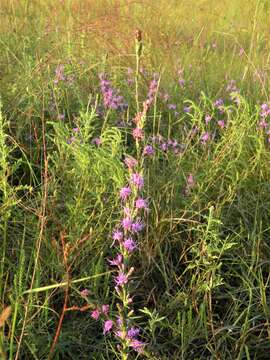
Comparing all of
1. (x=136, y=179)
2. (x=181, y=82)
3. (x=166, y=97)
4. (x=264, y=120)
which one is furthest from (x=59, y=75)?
(x=136, y=179)

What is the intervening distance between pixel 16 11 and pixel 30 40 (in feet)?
1.64

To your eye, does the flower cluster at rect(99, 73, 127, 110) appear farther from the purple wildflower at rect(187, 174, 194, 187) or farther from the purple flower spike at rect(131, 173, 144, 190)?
the purple flower spike at rect(131, 173, 144, 190)

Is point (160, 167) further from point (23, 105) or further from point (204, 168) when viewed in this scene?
point (23, 105)

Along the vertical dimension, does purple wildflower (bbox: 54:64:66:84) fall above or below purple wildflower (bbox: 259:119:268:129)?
above

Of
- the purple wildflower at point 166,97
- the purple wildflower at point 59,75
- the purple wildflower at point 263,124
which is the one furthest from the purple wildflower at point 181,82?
the purple wildflower at point 263,124

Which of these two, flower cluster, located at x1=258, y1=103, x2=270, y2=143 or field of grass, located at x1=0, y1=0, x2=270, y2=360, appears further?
flower cluster, located at x1=258, y1=103, x2=270, y2=143

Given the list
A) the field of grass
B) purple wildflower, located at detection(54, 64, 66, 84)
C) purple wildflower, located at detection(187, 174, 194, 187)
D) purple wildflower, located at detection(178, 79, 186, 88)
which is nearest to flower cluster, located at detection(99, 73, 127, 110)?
the field of grass

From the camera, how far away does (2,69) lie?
9.02 feet

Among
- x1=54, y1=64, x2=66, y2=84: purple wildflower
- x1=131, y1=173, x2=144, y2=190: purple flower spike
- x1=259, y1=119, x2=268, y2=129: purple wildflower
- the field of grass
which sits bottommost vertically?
the field of grass

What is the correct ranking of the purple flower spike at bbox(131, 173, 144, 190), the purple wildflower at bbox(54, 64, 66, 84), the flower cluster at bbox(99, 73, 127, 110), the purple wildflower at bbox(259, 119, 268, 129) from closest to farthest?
the purple flower spike at bbox(131, 173, 144, 190), the purple wildflower at bbox(259, 119, 268, 129), the flower cluster at bbox(99, 73, 127, 110), the purple wildflower at bbox(54, 64, 66, 84)

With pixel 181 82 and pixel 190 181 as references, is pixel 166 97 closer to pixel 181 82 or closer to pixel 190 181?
pixel 181 82

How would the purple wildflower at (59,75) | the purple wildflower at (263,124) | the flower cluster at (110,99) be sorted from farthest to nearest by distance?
1. the purple wildflower at (59,75)
2. the flower cluster at (110,99)
3. the purple wildflower at (263,124)

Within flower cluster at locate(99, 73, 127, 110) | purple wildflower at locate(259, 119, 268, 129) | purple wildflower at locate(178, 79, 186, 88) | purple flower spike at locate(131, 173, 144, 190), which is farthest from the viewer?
purple wildflower at locate(178, 79, 186, 88)

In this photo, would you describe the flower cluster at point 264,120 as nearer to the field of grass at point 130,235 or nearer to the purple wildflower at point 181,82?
the field of grass at point 130,235
